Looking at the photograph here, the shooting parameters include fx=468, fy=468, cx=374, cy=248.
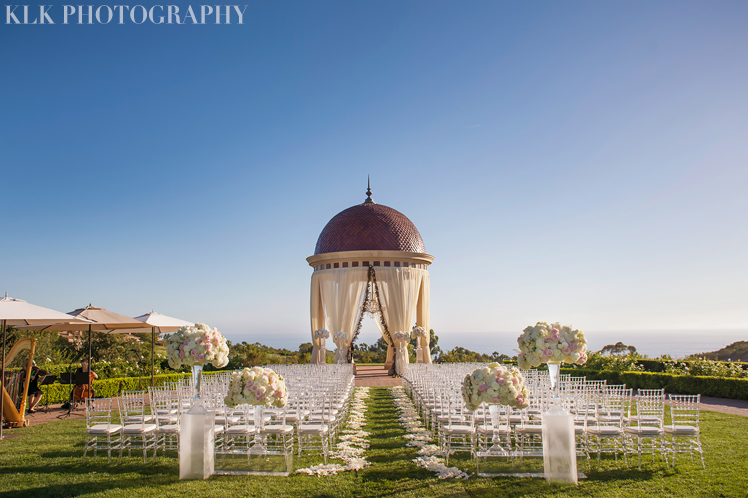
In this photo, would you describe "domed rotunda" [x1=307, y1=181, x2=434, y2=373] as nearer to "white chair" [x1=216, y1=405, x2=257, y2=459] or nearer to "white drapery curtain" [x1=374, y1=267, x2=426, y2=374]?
"white drapery curtain" [x1=374, y1=267, x2=426, y2=374]

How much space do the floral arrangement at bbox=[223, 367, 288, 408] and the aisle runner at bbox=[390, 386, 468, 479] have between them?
7.90 ft

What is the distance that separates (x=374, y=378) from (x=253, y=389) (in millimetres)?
16676

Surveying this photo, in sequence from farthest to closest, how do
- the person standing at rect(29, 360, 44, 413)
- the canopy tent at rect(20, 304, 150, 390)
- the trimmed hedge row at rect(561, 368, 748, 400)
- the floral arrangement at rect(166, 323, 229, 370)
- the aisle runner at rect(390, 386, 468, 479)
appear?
the trimmed hedge row at rect(561, 368, 748, 400)
the person standing at rect(29, 360, 44, 413)
the canopy tent at rect(20, 304, 150, 390)
the floral arrangement at rect(166, 323, 229, 370)
the aisle runner at rect(390, 386, 468, 479)

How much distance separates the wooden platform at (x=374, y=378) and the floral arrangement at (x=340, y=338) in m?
1.80

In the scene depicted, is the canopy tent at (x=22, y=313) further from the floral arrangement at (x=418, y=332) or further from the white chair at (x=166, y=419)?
the floral arrangement at (x=418, y=332)

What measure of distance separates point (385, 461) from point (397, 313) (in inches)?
674

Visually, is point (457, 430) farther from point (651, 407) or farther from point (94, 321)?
point (94, 321)

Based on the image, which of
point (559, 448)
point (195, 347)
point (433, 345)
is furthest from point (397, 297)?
point (559, 448)

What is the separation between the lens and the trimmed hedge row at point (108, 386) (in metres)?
13.3

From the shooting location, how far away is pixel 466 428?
Result: 6.93m

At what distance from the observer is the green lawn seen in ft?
18.3

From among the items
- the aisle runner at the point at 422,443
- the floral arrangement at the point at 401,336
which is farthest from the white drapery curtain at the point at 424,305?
the aisle runner at the point at 422,443

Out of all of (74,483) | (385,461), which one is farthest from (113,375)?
(385,461)

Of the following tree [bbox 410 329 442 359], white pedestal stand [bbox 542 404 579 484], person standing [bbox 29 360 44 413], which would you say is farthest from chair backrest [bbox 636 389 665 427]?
tree [bbox 410 329 442 359]
